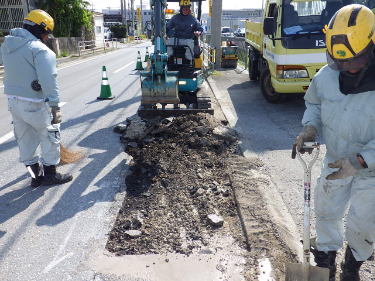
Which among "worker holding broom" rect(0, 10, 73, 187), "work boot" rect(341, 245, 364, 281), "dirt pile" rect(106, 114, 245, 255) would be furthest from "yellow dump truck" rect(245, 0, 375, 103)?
"work boot" rect(341, 245, 364, 281)

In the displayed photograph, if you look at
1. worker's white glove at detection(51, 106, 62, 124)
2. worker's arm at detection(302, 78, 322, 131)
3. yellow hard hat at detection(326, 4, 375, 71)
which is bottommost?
worker's white glove at detection(51, 106, 62, 124)

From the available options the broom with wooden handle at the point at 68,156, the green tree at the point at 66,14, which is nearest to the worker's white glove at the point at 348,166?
the broom with wooden handle at the point at 68,156

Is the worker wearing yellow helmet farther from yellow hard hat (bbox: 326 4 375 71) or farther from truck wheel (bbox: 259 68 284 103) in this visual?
yellow hard hat (bbox: 326 4 375 71)

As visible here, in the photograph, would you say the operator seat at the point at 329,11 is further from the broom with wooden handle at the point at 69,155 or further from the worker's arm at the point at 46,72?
the worker's arm at the point at 46,72

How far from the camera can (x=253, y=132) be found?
678 centimetres

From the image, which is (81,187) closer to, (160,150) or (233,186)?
(160,150)

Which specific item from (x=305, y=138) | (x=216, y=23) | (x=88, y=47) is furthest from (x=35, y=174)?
(x=88, y=47)

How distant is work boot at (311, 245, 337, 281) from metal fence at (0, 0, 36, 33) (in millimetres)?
26325

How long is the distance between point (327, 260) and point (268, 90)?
6.90 m

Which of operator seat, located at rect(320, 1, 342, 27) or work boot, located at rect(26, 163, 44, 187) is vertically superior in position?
operator seat, located at rect(320, 1, 342, 27)

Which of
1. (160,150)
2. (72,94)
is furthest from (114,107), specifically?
(160,150)

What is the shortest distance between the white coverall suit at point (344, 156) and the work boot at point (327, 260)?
0.23 feet

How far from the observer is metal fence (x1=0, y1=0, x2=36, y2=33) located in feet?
79.1

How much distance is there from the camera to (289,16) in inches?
315
